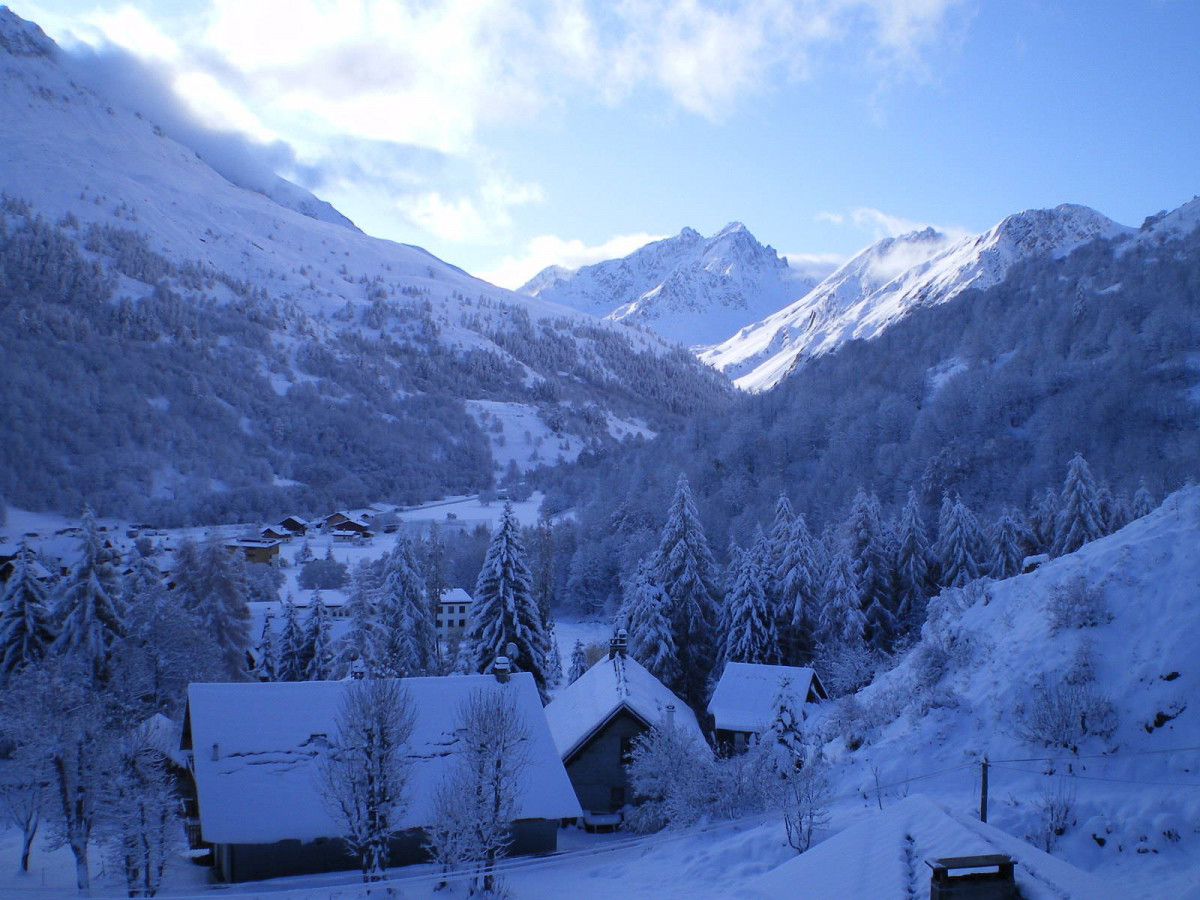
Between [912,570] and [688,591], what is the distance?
12.5 metres

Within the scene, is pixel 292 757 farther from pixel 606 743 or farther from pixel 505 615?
pixel 505 615

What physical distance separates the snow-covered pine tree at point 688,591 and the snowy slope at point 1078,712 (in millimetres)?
16059

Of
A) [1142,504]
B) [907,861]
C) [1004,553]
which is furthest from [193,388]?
[907,861]

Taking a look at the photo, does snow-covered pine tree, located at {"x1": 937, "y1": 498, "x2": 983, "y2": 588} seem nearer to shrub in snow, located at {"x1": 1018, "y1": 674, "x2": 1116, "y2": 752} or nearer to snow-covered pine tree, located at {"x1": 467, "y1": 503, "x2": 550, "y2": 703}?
snow-covered pine tree, located at {"x1": 467, "y1": 503, "x2": 550, "y2": 703}

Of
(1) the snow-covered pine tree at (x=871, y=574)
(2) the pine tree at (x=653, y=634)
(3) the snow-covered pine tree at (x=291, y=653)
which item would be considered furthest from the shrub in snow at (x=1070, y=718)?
(3) the snow-covered pine tree at (x=291, y=653)

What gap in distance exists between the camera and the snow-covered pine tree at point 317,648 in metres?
32.0

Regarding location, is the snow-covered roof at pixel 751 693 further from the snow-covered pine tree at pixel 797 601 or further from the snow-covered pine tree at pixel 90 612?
the snow-covered pine tree at pixel 90 612

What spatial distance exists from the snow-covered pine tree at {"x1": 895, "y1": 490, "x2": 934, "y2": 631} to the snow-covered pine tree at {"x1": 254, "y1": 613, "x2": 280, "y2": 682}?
99.6 ft

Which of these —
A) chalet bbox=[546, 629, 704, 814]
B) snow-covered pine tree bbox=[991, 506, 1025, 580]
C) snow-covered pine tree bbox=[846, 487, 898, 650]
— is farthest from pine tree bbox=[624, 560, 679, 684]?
snow-covered pine tree bbox=[991, 506, 1025, 580]

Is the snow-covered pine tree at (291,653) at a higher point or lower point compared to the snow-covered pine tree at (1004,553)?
lower

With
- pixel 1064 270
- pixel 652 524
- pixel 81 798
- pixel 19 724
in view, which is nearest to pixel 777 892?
pixel 81 798

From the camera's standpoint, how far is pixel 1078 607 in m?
15.3

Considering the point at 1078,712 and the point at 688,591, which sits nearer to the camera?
the point at 1078,712

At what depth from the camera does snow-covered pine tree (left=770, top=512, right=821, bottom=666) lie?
36344mm
